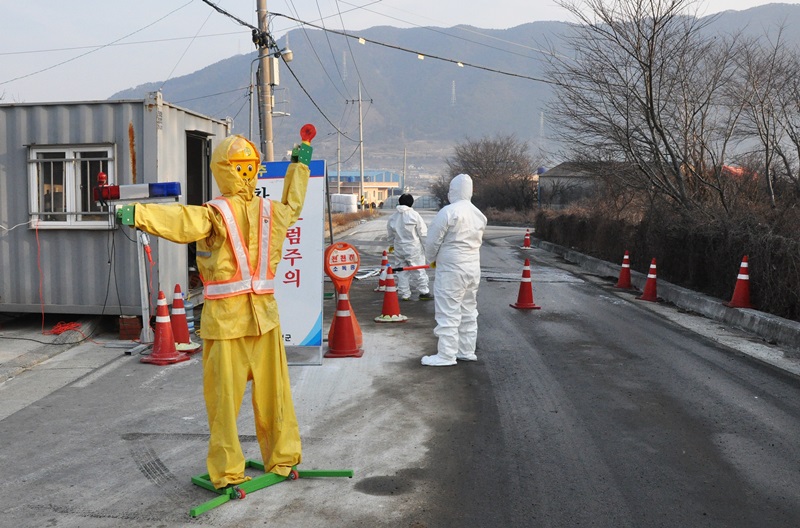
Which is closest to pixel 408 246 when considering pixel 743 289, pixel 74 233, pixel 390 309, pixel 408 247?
pixel 408 247

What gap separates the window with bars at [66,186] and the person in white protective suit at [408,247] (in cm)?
548

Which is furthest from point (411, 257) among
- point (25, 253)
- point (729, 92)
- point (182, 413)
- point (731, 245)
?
point (729, 92)

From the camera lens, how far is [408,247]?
1415 cm

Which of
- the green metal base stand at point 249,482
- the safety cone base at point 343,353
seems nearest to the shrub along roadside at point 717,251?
the safety cone base at point 343,353

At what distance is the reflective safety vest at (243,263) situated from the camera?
15.8ft

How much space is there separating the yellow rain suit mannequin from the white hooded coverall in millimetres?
8857

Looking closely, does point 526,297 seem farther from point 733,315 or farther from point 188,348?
point 188,348

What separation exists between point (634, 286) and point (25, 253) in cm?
1195

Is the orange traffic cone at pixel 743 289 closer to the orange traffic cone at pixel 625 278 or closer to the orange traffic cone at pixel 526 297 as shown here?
the orange traffic cone at pixel 526 297

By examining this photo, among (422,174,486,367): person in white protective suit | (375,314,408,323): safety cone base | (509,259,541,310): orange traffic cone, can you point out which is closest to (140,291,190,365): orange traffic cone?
(422,174,486,367): person in white protective suit

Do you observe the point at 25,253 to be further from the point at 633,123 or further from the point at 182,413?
the point at 633,123

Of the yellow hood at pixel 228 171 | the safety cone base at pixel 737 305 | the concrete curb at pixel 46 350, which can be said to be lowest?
the concrete curb at pixel 46 350

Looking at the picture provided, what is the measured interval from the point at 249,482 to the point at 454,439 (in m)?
1.75

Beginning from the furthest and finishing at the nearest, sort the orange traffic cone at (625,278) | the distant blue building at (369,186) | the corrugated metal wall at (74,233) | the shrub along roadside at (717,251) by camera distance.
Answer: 1. the distant blue building at (369,186)
2. the orange traffic cone at (625,278)
3. the shrub along roadside at (717,251)
4. the corrugated metal wall at (74,233)
